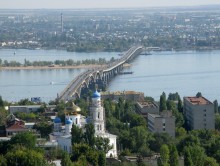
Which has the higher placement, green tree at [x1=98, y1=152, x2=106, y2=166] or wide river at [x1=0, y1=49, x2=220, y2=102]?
green tree at [x1=98, y1=152, x2=106, y2=166]

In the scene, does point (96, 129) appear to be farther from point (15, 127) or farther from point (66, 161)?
point (15, 127)

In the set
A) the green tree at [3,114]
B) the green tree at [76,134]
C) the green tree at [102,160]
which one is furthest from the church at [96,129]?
the green tree at [3,114]

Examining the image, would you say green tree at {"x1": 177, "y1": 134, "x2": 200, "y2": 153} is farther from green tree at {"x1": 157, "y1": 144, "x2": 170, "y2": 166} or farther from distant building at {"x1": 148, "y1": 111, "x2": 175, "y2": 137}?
distant building at {"x1": 148, "y1": 111, "x2": 175, "y2": 137}

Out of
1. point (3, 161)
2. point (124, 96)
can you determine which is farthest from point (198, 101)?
point (3, 161)

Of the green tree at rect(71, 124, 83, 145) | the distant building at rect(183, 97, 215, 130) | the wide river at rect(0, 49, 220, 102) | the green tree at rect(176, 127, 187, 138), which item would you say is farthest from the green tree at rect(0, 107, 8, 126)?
the wide river at rect(0, 49, 220, 102)

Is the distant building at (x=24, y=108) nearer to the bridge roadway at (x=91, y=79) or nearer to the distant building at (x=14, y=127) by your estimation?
the bridge roadway at (x=91, y=79)

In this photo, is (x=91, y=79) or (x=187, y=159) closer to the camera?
(x=187, y=159)
